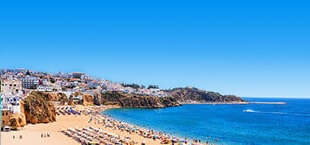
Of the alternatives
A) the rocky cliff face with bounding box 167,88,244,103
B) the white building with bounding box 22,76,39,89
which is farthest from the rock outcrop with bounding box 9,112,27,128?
the rocky cliff face with bounding box 167,88,244,103

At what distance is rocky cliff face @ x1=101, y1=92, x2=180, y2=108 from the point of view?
348 feet

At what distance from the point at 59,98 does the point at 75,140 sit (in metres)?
54.3

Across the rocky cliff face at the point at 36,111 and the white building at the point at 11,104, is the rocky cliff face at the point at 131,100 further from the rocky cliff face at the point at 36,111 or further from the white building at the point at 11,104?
the white building at the point at 11,104

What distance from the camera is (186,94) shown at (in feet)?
554

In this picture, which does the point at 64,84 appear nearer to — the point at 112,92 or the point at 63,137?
the point at 112,92

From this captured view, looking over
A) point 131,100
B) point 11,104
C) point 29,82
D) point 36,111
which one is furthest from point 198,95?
point 11,104

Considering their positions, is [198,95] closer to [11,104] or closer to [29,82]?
[29,82]

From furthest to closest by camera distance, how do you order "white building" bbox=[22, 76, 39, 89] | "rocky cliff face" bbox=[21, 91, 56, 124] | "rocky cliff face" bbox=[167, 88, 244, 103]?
"rocky cliff face" bbox=[167, 88, 244, 103]
"white building" bbox=[22, 76, 39, 89]
"rocky cliff face" bbox=[21, 91, 56, 124]

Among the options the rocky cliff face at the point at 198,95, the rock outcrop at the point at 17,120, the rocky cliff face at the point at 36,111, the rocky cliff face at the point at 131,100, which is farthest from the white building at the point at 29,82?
the rocky cliff face at the point at 198,95

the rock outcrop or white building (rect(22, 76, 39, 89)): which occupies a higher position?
white building (rect(22, 76, 39, 89))

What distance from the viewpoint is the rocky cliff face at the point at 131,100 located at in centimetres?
10600

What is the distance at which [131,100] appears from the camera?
108500 mm

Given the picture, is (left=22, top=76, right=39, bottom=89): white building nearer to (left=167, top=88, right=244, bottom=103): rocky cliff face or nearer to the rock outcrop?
the rock outcrop

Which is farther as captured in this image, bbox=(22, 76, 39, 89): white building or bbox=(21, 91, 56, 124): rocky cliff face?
bbox=(22, 76, 39, 89): white building
